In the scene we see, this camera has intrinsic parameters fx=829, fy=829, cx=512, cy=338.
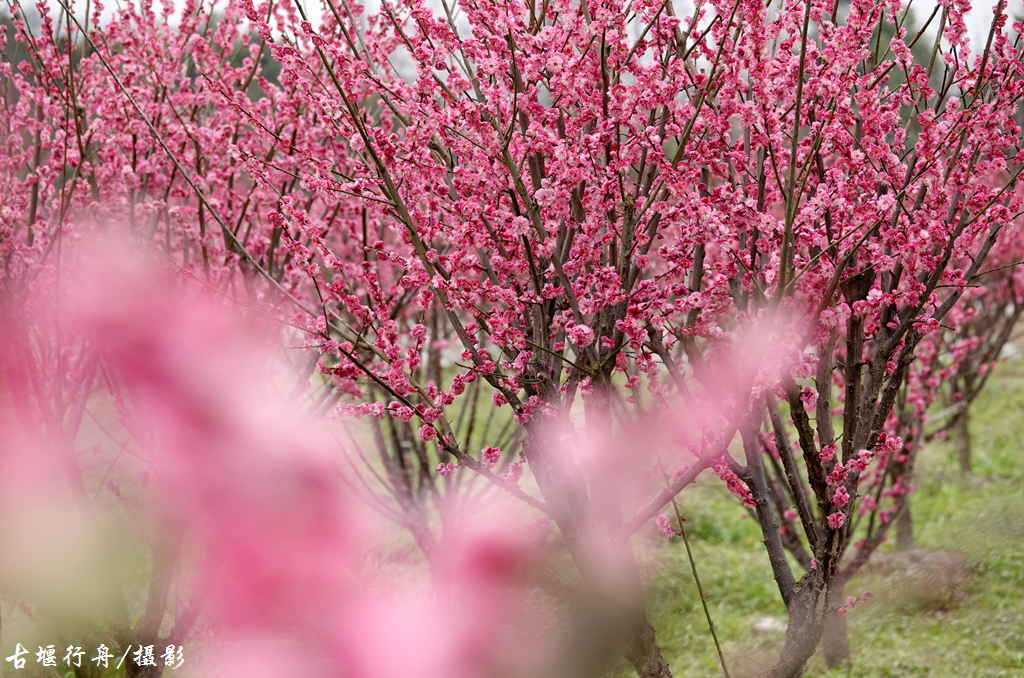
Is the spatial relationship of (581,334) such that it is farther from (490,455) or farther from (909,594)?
(909,594)

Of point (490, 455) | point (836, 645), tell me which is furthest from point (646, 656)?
point (836, 645)

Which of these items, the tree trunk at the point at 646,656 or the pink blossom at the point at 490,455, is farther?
the pink blossom at the point at 490,455

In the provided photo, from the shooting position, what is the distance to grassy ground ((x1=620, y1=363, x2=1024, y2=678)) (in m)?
4.53

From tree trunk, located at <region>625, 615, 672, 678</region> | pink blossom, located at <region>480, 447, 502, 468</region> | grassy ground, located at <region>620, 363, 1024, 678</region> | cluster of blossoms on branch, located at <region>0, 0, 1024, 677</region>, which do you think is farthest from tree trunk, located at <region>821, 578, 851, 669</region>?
pink blossom, located at <region>480, 447, 502, 468</region>

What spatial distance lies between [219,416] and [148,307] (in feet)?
0.88

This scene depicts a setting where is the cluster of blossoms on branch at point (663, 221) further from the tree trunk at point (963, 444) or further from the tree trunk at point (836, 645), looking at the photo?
the tree trunk at point (963, 444)

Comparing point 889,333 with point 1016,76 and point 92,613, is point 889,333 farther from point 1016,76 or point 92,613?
point 92,613

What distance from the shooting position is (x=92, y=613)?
3.46 meters

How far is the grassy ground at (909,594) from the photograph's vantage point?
4.53 metres

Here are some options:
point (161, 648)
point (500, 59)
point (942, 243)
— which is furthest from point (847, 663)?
point (500, 59)

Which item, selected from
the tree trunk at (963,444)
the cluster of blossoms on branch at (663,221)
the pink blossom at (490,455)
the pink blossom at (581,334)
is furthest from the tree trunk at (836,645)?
the tree trunk at (963,444)

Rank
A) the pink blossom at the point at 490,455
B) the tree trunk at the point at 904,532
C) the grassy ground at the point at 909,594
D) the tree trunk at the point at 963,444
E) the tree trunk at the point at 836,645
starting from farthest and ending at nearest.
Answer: the tree trunk at the point at 963,444 → the tree trunk at the point at 904,532 → the tree trunk at the point at 836,645 → the grassy ground at the point at 909,594 → the pink blossom at the point at 490,455

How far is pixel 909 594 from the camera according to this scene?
A: 3.41 meters

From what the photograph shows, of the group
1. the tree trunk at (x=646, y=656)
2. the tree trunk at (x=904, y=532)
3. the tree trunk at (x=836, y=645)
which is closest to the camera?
the tree trunk at (x=646, y=656)
